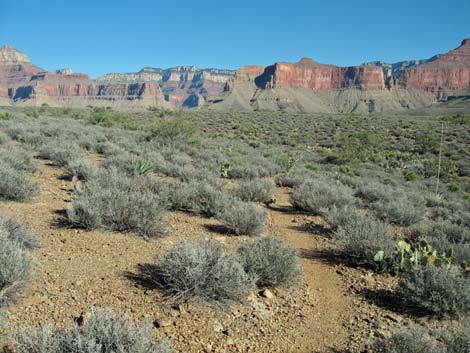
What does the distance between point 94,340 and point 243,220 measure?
155 inches

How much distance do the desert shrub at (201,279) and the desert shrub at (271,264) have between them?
0.37m

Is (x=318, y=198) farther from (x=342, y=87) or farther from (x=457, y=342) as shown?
(x=342, y=87)

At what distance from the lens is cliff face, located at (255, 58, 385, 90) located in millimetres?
174387

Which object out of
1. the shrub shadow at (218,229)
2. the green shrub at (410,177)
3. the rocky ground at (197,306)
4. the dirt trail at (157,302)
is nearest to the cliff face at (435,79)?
the green shrub at (410,177)

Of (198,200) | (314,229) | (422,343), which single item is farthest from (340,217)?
(422,343)

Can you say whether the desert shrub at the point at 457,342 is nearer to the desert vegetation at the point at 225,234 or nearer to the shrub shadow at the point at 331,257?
the desert vegetation at the point at 225,234

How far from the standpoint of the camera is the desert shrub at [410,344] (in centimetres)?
290

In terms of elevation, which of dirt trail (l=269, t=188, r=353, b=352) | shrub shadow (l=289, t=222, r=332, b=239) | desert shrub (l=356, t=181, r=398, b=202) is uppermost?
desert shrub (l=356, t=181, r=398, b=202)

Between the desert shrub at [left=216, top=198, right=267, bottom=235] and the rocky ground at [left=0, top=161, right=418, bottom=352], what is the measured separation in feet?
1.20

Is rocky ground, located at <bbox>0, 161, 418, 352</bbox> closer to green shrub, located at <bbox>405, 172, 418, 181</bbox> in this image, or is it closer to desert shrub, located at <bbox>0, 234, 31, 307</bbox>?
desert shrub, located at <bbox>0, 234, 31, 307</bbox>

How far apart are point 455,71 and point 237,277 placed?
217 meters

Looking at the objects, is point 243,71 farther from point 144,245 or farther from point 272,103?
point 144,245

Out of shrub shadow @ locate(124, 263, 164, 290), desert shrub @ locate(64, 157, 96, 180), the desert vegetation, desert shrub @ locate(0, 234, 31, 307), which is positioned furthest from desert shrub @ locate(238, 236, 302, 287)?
desert shrub @ locate(64, 157, 96, 180)

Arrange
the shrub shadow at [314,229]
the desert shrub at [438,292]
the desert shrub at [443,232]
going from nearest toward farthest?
the desert shrub at [438,292]
the desert shrub at [443,232]
the shrub shadow at [314,229]
